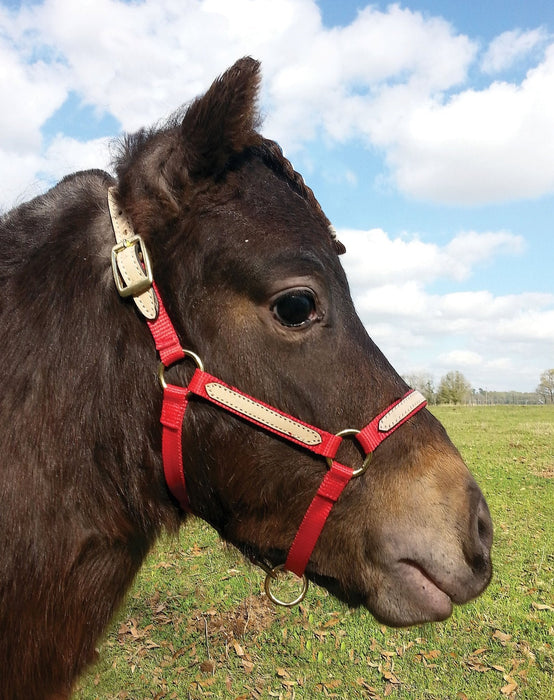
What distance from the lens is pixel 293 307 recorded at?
2.21 m

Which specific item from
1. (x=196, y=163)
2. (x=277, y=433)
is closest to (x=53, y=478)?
(x=277, y=433)

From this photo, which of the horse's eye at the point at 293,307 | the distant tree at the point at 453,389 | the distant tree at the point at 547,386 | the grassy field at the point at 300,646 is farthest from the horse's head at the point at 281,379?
the distant tree at the point at 547,386

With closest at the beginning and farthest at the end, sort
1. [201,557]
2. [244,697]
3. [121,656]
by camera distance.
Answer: [244,697] → [121,656] → [201,557]

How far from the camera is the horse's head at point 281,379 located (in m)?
2.22

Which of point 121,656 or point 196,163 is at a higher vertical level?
point 196,163

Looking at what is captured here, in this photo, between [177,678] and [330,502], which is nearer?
[330,502]

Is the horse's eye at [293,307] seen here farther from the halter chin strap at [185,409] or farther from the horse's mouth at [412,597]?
the horse's mouth at [412,597]

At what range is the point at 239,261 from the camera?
222cm

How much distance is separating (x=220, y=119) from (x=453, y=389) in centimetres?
7542

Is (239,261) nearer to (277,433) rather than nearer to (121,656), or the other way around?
(277,433)

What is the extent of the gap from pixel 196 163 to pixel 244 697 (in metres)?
5.33
